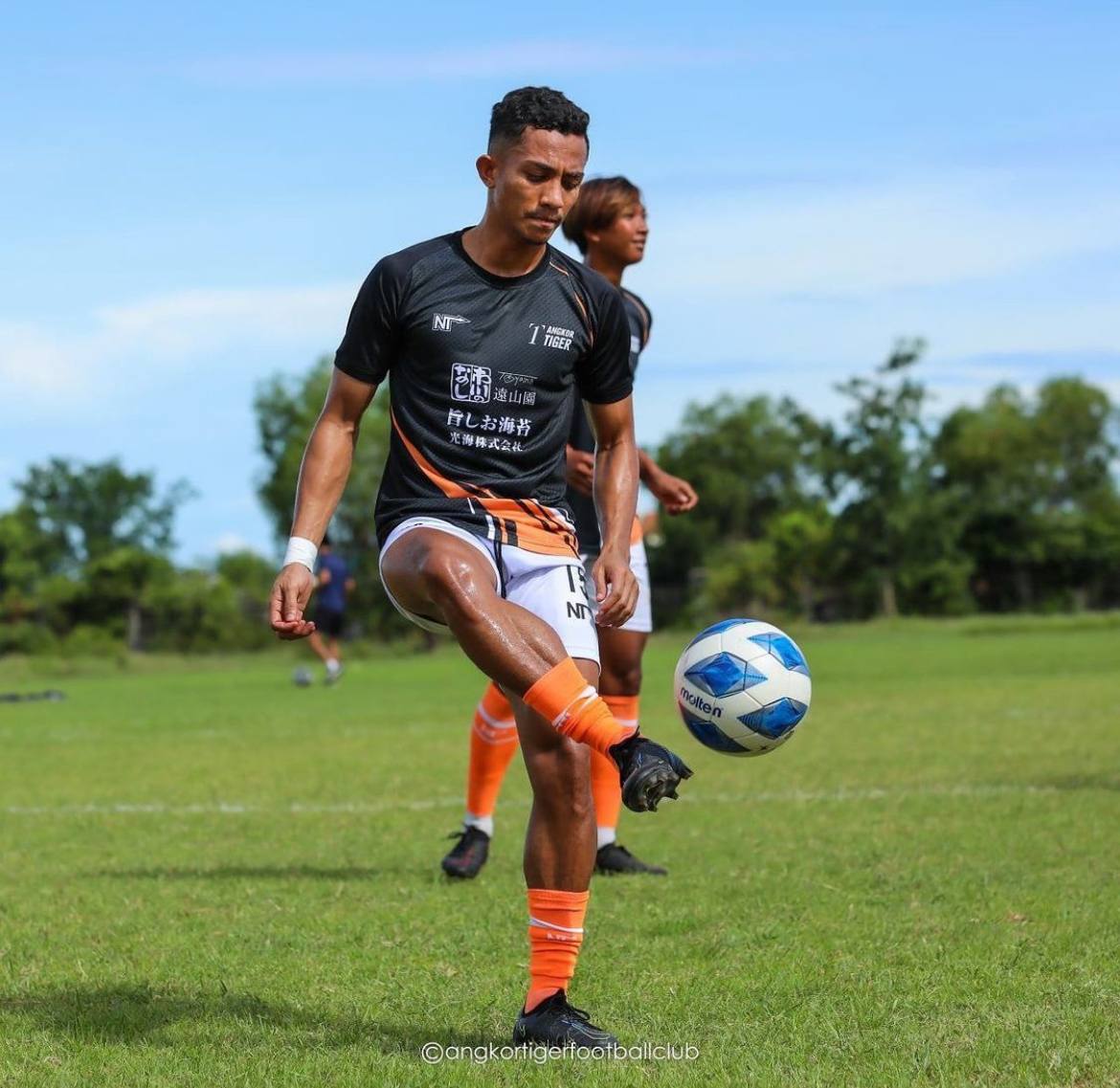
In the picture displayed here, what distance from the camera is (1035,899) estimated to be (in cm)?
636

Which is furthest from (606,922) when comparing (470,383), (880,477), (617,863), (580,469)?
(880,477)

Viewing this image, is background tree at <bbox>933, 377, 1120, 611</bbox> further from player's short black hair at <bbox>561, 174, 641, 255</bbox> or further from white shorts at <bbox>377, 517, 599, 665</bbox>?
white shorts at <bbox>377, 517, 599, 665</bbox>

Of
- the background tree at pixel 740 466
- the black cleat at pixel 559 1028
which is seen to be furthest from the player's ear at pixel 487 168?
the background tree at pixel 740 466

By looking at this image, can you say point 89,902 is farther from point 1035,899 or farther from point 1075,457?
point 1075,457

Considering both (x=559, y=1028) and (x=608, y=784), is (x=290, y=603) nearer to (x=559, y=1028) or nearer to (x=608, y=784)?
(x=559, y=1028)

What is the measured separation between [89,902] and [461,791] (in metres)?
4.57

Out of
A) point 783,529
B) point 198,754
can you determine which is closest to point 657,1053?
point 198,754

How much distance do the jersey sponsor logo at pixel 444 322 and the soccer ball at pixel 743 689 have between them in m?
1.21

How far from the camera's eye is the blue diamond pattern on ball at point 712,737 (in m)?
4.90

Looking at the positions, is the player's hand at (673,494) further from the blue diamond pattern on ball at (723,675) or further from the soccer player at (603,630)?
the blue diamond pattern on ball at (723,675)

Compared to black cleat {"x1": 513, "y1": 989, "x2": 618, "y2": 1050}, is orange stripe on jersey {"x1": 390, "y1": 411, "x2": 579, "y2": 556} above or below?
above

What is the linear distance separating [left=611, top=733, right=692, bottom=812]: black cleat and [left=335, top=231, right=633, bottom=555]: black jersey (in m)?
0.92

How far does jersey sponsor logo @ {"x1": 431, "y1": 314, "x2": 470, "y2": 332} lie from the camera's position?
4.89m

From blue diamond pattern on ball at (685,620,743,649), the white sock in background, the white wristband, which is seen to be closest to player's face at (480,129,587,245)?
the white wristband
